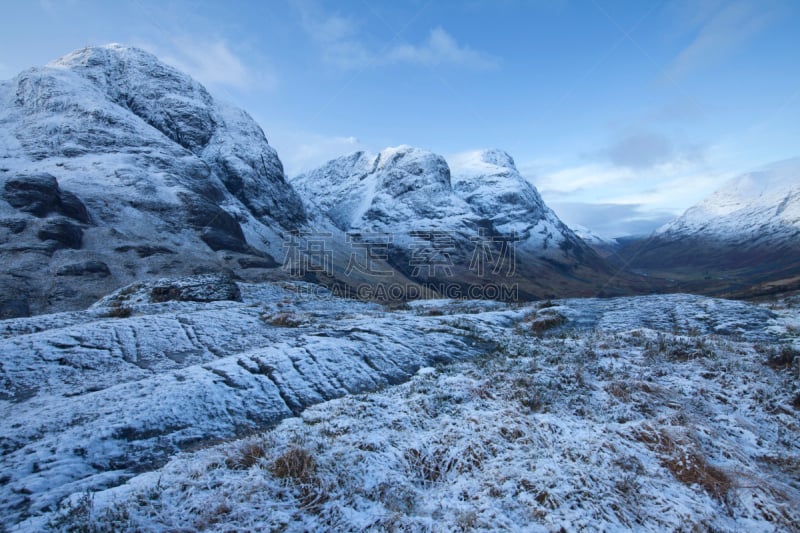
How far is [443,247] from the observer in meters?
163

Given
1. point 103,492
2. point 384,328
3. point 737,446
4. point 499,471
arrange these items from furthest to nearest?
1. point 384,328
2. point 737,446
3. point 499,471
4. point 103,492

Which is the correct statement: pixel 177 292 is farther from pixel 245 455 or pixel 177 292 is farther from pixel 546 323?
pixel 546 323

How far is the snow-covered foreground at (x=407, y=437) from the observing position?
481 centimetres

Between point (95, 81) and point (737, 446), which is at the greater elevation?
point (95, 81)

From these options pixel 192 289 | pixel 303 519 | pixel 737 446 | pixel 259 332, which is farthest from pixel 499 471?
pixel 192 289

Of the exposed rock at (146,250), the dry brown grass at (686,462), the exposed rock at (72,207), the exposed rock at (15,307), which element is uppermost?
the exposed rock at (72,207)

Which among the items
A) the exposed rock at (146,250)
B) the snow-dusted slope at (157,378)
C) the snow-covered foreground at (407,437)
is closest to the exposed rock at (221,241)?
the exposed rock at (146,250)

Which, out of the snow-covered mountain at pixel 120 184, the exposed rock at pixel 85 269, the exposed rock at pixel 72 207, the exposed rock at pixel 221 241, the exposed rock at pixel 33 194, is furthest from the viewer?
the exposed rock at pixel 221 241

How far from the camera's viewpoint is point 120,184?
72.8m

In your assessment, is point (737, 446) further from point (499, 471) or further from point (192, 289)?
point (192, 289)

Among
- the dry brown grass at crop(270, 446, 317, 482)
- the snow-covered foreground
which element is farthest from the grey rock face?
the dry brown grass at crop(270, 446, 317, 482)

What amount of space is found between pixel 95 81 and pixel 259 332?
471 ft

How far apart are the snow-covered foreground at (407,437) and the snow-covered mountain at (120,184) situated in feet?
131

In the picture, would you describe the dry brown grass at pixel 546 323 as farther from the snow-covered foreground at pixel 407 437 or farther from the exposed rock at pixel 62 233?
the exposed rock at pixel 62 233
